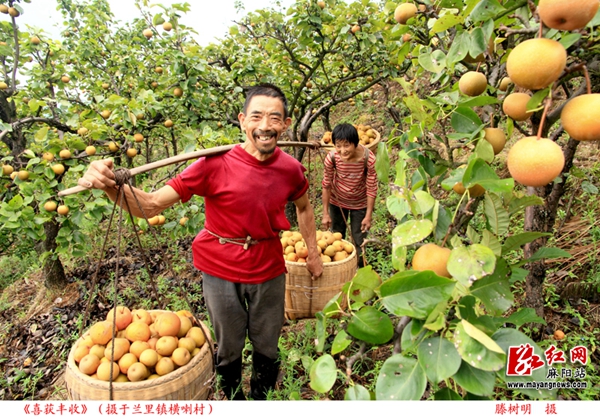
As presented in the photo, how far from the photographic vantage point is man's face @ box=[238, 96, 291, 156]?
5.48ft

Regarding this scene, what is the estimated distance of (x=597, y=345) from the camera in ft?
7.84

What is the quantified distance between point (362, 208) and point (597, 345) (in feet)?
6.45

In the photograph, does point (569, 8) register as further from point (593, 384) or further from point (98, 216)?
point (98, 216)

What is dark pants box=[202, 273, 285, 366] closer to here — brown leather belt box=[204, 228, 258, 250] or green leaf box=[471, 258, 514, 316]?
brown leather belt box=[204, 228, 258, 250]

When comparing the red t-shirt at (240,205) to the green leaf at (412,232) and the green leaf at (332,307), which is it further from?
the green leaf at (412,232)

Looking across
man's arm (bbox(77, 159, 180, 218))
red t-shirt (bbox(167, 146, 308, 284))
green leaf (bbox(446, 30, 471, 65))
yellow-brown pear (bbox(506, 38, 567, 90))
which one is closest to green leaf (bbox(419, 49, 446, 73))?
green leaf (bbox(446, 30, 471, 65))

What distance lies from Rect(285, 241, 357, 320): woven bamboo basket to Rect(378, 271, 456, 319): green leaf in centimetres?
188

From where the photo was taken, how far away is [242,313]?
192 cm

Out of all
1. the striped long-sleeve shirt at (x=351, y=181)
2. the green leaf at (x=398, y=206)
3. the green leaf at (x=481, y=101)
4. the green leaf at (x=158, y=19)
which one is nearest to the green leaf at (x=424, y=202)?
the green leaf at (x=398, y=206)

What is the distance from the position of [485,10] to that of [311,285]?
2094mm

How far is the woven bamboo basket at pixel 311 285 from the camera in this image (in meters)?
2.58

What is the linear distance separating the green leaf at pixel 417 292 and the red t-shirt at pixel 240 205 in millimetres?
1173

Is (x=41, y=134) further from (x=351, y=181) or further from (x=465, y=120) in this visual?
(x=465, y=120)
